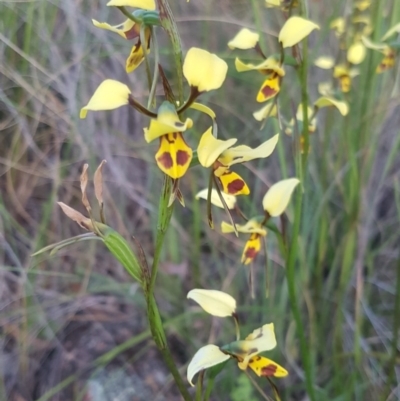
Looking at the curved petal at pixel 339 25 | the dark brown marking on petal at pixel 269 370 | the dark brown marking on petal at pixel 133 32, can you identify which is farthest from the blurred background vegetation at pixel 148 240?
the dark brown marking on petal at pixel 133 32

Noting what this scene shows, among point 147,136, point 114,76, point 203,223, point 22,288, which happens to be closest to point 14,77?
point 114,76

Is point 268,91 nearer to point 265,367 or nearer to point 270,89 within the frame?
point 270,89

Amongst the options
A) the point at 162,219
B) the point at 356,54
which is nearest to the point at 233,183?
the point at 162,219

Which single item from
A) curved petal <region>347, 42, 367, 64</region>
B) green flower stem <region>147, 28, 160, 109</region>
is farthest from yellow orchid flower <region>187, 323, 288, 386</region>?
curved petal <region>347, 42, 367, 64</region>

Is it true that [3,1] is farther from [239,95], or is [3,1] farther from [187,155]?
[187,155]

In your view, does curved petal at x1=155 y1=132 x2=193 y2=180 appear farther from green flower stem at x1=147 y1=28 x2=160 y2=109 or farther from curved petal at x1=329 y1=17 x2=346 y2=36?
curved petal at x1=329 y1=17 x2=346 y2=36

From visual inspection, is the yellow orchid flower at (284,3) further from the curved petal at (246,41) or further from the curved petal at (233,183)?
the curved petal at (233,183)
